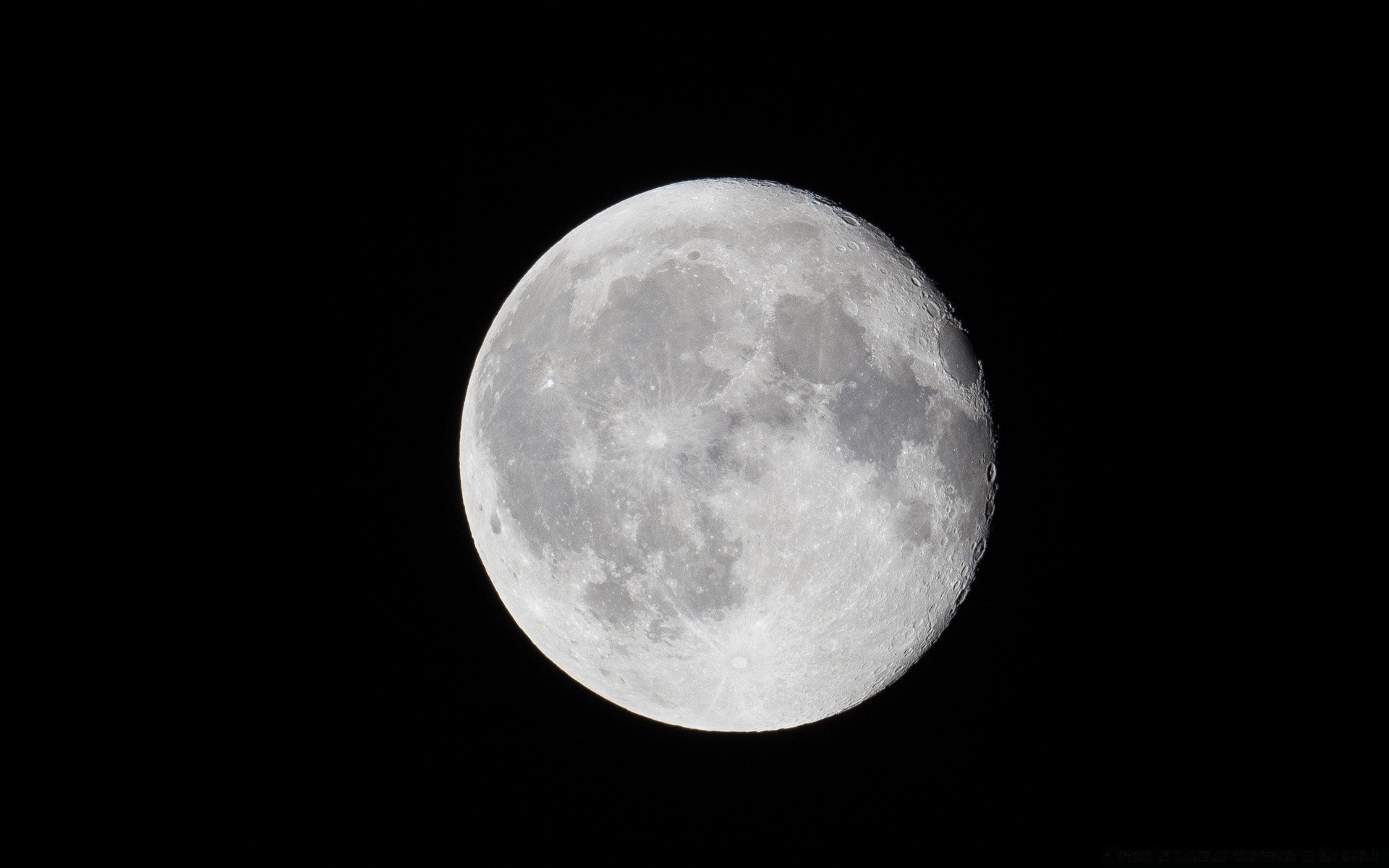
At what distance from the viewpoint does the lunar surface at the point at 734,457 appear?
3.37 metres

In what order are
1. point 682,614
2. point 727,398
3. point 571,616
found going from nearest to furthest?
point 727,398, point 682,614, point 571,616

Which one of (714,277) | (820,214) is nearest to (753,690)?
(714,277)

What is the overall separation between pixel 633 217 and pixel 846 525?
1.87m

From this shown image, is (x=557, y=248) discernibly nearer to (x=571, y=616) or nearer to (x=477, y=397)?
(x=477, y=397)

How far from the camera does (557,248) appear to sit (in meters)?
4.23

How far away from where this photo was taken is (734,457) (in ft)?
10.9

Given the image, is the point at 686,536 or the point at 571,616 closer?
the point at 686,536

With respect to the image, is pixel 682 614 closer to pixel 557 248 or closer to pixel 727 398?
pixel 727 398

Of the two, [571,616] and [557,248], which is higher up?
[557,248]

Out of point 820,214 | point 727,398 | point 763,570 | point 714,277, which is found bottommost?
point 763,570

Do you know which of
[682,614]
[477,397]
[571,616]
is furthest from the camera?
[477,397]

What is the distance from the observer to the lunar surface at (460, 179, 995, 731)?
11.0 feet

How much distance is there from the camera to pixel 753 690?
377cm

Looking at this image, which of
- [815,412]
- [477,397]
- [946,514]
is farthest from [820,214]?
[477,397]
